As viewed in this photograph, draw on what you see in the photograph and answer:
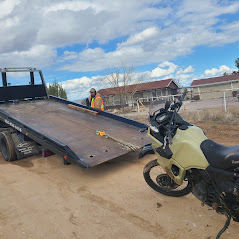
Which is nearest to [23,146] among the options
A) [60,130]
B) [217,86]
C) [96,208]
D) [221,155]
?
[60,130]

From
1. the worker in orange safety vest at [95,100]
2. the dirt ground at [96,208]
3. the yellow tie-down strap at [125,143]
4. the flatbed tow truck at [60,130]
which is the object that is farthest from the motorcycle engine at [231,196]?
the worker in orange safety vest at [95,100]

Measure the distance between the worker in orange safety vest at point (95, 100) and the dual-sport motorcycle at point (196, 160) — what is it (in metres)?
5.15

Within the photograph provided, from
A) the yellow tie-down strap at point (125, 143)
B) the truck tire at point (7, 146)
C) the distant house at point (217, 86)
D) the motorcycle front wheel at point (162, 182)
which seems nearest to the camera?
the motorcycle front wheel at point (162, 182)

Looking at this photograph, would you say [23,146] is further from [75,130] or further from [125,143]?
[125,143]

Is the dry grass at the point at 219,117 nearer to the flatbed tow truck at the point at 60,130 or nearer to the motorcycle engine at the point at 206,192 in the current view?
the flatbed tow truck at the point at 60,130

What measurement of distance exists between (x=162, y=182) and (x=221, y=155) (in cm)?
137

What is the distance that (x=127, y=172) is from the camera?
520 centimetres

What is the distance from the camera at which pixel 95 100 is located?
8844 mm

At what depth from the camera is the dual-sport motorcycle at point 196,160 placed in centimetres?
267

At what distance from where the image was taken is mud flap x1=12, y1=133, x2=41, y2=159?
630cm

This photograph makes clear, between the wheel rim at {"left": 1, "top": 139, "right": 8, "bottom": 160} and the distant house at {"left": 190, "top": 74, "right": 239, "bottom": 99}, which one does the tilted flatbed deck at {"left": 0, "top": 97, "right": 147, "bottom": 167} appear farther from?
the distant house at {"left": 190, "top": 74, "right": 239, "bottom": 99}

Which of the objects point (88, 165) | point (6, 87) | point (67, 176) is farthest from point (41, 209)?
point (6, 87)

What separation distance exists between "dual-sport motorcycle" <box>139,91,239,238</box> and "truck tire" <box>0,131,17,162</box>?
4131 mm

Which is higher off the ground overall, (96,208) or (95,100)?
(95,100)
